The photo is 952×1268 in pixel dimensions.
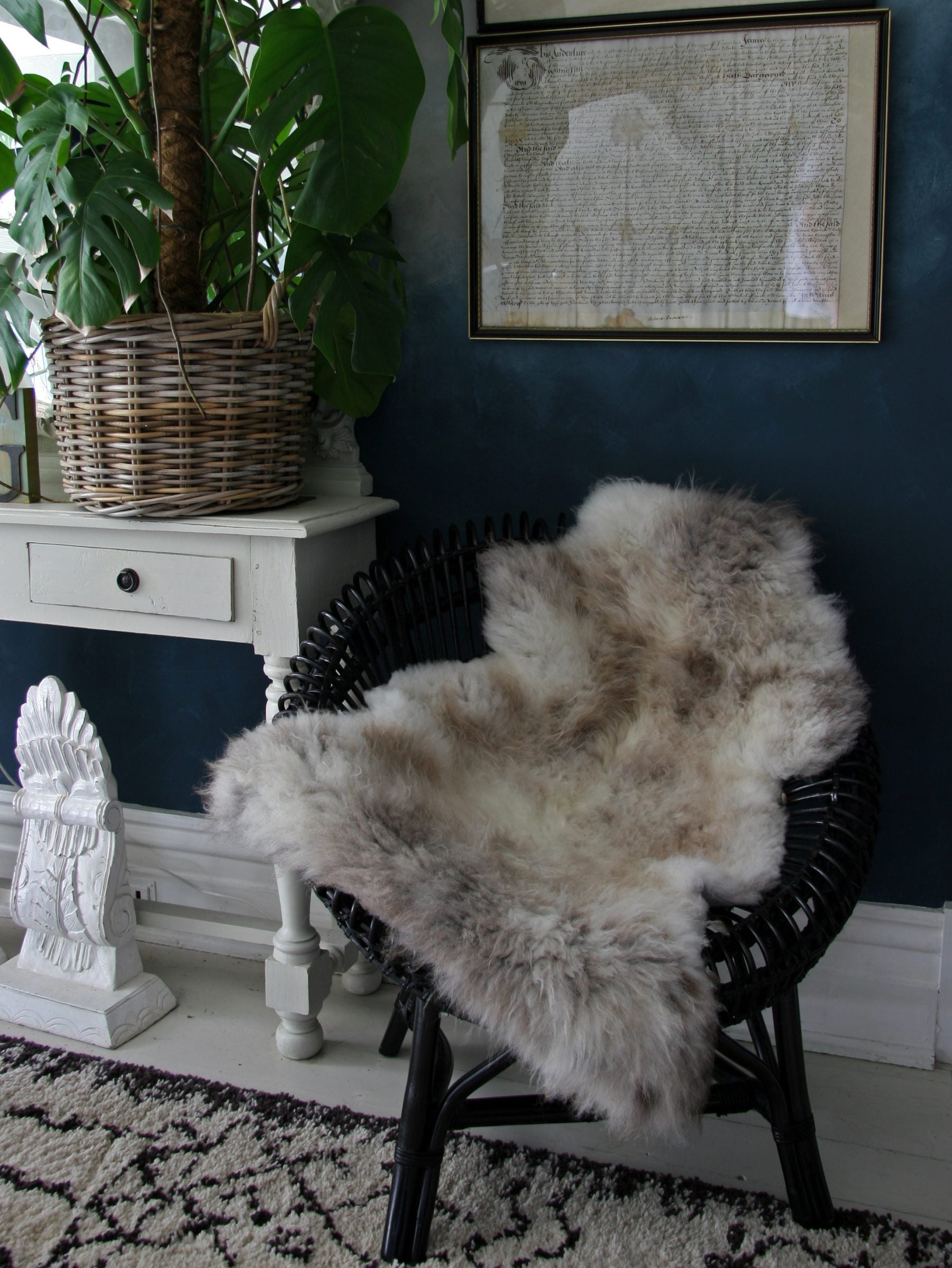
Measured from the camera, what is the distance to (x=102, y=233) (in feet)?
3.89

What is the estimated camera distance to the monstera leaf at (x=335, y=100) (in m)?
1.15

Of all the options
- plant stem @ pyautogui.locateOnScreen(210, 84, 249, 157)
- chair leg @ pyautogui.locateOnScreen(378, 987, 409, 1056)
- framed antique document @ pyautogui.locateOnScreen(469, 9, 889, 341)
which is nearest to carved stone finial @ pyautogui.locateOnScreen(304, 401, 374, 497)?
framed antique document @ pyautogui.locateOnScreen(469, 9, 889, 341)

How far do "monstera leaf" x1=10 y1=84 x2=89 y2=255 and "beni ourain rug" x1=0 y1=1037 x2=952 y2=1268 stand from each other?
1.12 metres

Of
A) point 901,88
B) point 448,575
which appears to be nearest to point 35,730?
point 448,575

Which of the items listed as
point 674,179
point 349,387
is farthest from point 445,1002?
point 674,179

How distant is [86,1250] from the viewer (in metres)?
1.18

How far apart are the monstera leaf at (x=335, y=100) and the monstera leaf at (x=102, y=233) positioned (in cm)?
16

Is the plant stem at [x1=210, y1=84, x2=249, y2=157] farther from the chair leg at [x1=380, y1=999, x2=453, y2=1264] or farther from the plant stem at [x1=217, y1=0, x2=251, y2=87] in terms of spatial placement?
the chair leg at [x1=380, y1=999, x2=453, y2=1264]

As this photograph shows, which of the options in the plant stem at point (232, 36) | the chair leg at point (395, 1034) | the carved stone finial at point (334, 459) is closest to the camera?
the plant stem at point (232, 36)

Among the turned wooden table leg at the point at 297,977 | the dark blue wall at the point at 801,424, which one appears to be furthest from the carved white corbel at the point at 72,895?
the dark blue wall at the point at 801,424

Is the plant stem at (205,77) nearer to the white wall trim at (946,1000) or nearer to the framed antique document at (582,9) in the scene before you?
the framed antique document at (582,9)

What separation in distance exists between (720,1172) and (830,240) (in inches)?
48.7

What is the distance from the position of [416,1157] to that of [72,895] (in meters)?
0.74

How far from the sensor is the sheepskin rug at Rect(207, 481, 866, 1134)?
91cm
